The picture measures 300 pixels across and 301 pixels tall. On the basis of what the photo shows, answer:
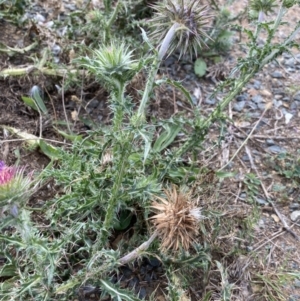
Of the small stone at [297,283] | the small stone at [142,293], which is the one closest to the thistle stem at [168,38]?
the small stone at [142,293]

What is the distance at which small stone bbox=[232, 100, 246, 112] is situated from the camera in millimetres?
3727

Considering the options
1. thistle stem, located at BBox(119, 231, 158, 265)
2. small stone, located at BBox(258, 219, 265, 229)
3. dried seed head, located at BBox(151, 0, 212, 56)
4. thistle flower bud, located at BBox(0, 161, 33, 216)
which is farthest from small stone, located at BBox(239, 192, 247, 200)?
thistle flower bud, located at BBox(0, 161, 33, 216)

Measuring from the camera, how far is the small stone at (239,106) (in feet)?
12.2

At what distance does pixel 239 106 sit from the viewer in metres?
3.75

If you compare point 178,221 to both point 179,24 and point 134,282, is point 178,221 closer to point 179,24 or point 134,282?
point 134,282

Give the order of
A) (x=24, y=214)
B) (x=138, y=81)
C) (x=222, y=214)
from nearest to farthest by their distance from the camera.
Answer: (x=24, y=214) → (x=222, y=214) → (x=138, y=81)

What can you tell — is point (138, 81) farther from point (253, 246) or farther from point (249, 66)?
point (253, 246)

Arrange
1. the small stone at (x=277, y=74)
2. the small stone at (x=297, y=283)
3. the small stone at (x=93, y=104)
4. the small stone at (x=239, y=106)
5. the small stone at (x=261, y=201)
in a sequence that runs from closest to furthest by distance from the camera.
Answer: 1. the small stone at (x=297, y=283)
2. the small stone at (x=261, y=201)
3. the small stone at (x=93, y=104)
4. the small stone at (x=239, y=106)
5. the small stone at (x=277, y=74)

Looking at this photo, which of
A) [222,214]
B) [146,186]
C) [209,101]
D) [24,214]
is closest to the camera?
[24,214]

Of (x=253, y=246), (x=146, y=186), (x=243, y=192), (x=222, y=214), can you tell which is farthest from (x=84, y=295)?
(x=243, y=192)

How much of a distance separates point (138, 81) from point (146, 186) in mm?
1258

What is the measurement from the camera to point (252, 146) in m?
3.49

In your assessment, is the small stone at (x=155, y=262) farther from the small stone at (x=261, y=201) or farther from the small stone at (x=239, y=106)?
the small stone at (x=239, y=106)

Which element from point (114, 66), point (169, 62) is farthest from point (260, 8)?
point (169, 62)
